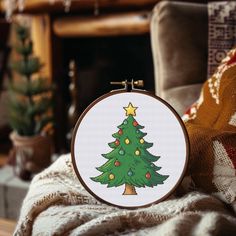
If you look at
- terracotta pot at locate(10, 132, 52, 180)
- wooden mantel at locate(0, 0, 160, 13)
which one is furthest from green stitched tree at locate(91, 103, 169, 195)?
wooden mantel at locate(0, 0, 160, 13)

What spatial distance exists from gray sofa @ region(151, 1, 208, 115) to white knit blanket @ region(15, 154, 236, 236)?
58 cm

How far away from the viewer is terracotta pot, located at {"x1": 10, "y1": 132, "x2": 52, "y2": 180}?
200cm

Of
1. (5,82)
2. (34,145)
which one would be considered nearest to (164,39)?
(34,145)

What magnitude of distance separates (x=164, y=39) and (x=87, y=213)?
753 mm

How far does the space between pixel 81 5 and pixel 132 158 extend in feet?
5.00

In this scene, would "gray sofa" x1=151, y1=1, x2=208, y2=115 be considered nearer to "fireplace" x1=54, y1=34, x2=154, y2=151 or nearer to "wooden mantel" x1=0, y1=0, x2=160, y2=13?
"wooden mantel" x1=0, y1=0, x2=160, y2=13

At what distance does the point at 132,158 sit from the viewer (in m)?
0.86

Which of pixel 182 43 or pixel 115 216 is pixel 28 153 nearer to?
pixel 182 43

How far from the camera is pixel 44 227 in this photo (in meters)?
0.82

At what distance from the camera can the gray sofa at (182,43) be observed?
1.38m

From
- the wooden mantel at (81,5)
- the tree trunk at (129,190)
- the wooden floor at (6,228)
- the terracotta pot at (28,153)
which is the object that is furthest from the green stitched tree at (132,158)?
the wooden mantel at (81,5)

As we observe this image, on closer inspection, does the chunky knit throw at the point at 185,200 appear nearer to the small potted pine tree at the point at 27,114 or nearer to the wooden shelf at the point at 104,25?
the small potted pine tree at the point at 27,114

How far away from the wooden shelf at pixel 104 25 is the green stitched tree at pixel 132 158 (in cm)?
138

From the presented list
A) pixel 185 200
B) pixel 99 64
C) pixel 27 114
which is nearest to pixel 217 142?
pixel 185 200
